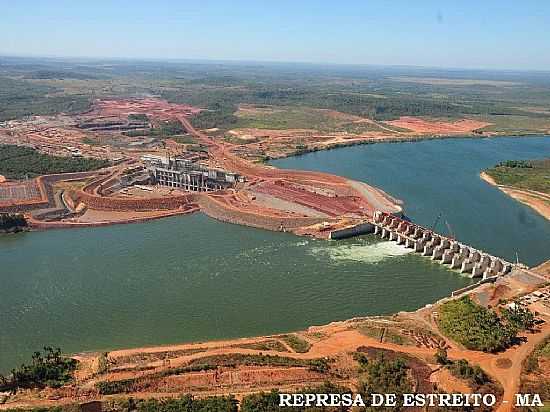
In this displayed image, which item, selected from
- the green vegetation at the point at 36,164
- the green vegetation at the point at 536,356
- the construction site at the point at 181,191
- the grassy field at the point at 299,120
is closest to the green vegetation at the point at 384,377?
the green vegetation at the point at 536,356

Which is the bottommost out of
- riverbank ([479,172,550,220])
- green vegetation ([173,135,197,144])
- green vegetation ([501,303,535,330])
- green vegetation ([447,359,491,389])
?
green vegetation ([447,359,491,389])

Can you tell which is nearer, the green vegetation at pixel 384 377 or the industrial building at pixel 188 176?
the green vegetation at pixel 384 377

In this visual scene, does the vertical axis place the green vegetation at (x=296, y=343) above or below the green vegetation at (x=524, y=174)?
below

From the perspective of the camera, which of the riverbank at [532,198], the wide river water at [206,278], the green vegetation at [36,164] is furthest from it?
the green vegetation at [36,164]

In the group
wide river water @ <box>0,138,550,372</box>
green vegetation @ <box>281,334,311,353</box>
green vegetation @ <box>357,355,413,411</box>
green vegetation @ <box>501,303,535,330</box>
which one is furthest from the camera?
wide river water @ <box>0,138,550,372</box>

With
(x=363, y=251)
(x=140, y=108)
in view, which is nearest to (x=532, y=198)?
(x=363, y=251)

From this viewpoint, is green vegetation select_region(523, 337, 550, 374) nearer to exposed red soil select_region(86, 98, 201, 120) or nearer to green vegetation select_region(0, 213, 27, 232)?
green vegetation select_region(0, 213, 27, 232)

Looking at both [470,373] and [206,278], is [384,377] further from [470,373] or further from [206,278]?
[206,278]

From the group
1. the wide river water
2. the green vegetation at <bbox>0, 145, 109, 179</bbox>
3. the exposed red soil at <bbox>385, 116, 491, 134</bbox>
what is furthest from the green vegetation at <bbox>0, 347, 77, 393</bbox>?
the exposed red soil at <bbox>385, 116, 491, 134</bbox>

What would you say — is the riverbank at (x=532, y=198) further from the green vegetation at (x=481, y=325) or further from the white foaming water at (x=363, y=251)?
the green vegetation at (x=481, y=325)
